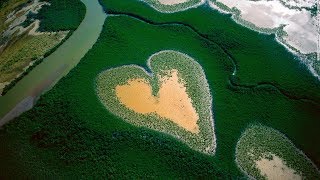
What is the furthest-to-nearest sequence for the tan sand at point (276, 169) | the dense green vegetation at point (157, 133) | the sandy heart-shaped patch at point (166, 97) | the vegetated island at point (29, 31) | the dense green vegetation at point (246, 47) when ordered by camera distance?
the vegetated island at point (29, 31) → the dense green vegetation at point (246, 47) → the sandy heart-shaped patch at point (166, 97) → the dense green vegetation at point (157, 133) → the tan sand at point (276, 169)

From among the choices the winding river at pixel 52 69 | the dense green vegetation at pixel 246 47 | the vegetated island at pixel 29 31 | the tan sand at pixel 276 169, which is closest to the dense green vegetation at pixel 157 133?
the dense green vegetation at pixel 246 47

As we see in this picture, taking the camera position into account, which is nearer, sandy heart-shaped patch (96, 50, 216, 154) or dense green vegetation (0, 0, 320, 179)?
dense green vegetation (0, 0, 320, 179)

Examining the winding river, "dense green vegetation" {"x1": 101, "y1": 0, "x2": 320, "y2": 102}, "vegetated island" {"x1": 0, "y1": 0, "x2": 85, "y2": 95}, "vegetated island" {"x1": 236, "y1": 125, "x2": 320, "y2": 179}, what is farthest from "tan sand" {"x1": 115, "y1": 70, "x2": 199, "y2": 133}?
"vegetated island" {"x1": 0, "y1": 0, "x2": 85, "y2": 95}

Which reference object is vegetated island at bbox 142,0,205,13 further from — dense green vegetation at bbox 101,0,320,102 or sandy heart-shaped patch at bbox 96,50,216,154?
sandy heart-shaped patch at bbox 96,50,216,154

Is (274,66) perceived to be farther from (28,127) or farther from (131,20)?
(28,127)

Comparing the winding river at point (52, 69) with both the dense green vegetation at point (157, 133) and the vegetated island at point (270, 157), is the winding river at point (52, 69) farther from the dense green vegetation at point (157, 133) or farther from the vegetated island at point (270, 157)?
the vegetated island at point (270, 157)
